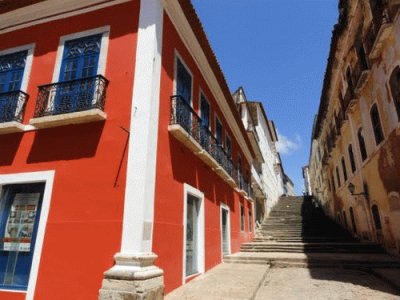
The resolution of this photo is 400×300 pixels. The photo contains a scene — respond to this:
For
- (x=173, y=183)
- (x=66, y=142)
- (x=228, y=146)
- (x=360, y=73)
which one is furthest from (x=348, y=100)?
(x=66, y=142)

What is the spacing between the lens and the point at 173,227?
5.71 meters

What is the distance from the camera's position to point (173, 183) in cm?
593

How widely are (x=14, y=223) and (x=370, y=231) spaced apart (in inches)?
493

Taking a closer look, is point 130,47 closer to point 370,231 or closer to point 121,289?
point 121,289

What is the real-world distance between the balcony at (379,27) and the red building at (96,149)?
5054 millimetres

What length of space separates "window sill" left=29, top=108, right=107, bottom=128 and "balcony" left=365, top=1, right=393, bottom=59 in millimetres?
7672

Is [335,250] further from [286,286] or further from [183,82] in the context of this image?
[183,82]

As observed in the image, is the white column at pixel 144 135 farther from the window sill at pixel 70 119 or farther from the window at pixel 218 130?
the window at pixel 218 130

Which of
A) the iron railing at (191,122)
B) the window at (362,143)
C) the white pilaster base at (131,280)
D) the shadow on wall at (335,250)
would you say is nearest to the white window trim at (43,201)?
the white pilaster base at (131,280)

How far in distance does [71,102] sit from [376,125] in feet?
32.0

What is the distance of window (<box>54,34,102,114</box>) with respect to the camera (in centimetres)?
545

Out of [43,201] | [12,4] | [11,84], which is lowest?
[43,201]

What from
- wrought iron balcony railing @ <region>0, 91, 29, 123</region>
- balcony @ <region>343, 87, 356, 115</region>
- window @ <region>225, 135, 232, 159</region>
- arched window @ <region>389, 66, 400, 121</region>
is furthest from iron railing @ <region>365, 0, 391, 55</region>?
wrought iron balcony railing @ <region>0, 91, 29, 123</region>

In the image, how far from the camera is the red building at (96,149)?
4.64 m
